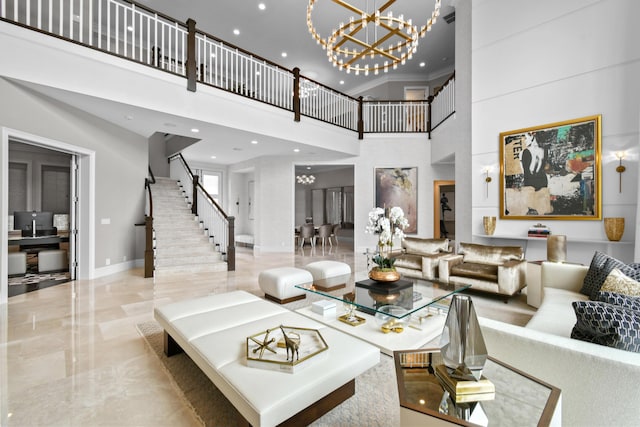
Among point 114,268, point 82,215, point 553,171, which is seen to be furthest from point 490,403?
point 114,268

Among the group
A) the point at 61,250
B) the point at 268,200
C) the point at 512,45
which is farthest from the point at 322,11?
the point at 61,250

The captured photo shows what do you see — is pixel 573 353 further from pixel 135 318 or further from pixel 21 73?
pixel 21 73

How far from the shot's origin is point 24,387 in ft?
7.02

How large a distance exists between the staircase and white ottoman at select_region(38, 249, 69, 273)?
1771mm

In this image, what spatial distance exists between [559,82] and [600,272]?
3520 mm

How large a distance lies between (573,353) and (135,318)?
4023mm

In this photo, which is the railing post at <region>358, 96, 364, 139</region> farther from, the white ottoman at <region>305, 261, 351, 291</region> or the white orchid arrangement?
the white orchid arrangement

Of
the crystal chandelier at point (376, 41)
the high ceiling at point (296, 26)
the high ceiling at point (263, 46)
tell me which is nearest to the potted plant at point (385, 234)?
the crystal chandelier at point (376, 41)

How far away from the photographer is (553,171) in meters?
4.72

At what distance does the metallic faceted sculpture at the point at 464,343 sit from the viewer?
118 centimetres

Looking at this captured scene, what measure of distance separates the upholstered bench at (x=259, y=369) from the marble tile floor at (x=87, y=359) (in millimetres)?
367

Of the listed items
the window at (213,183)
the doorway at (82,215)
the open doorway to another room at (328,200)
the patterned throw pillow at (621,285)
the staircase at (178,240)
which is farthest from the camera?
the open doorway to another room at (328,200)

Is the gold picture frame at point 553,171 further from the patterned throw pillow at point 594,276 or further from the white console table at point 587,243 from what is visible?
the patterned throw pillow at point 594,276

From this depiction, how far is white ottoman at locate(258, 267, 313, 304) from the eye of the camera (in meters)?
4.04
